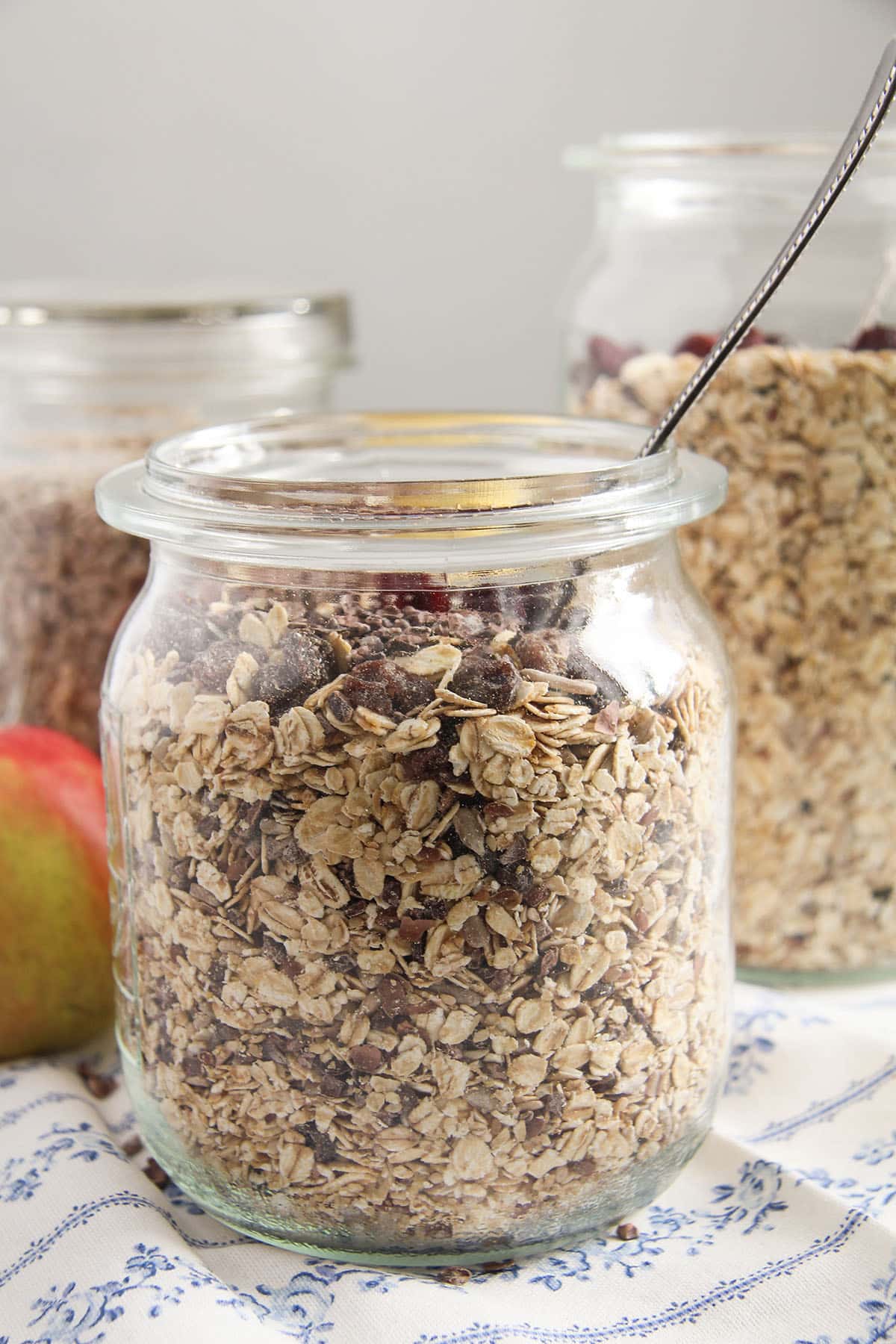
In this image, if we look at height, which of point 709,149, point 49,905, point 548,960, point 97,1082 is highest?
point 709,149

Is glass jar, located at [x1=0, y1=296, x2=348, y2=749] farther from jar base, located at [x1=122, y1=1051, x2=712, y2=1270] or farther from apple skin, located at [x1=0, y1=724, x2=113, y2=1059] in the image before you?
jar base, located at [x1=122, y1=1051, x2=712, y2=1270]

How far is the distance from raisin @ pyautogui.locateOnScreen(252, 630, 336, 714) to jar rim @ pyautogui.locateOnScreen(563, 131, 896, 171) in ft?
1.66

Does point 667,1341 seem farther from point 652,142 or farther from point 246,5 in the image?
point 246,5

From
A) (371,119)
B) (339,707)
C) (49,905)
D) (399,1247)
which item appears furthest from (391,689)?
(371,119)

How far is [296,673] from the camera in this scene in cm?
65

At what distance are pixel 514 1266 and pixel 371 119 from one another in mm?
1064

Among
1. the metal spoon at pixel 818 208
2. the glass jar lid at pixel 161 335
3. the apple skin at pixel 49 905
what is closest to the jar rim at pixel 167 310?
the glass jar lid at pixel 161 335

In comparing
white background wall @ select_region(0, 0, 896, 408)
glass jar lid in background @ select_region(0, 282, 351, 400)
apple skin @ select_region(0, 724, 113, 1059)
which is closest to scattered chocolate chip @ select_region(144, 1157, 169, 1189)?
apple skin @ select_region(0, 724, 113, 1059)

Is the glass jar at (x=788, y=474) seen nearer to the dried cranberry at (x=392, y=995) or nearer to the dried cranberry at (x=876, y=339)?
the dried cranberry at (x=876, y=339)

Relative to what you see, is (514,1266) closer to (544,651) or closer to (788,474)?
(544,651)

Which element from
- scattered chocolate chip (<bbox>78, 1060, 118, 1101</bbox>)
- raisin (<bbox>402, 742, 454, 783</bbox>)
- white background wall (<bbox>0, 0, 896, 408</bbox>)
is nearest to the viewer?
raisin (<bbox>402, 742, 454, 783</bbox>)

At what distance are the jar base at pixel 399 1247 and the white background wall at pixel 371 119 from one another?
0.86 metres

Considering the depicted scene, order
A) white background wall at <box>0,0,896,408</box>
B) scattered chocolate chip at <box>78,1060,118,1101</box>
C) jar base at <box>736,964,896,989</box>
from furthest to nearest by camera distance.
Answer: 1. white background wall at <box>0,0,896,408</box>
2. jar base at <box>736,964,896,989</box>
3. scattered chocolate chip at <box>78,1060,118,1101</box>

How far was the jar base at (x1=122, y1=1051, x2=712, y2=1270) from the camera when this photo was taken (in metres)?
0.70
